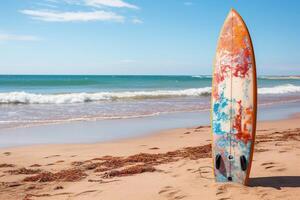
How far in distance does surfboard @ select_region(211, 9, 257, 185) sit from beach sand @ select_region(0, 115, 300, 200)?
0.78 ft

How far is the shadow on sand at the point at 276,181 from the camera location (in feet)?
14.0

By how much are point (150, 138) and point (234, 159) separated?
4.06m

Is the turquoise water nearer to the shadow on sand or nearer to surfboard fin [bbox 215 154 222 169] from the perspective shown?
surfboard fin [bbox 215 154 222 169]

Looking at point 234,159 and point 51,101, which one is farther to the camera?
point 51,101

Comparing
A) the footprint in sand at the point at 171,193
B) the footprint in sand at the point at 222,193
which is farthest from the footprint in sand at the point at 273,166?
the footprint in sand at the point at 171,193

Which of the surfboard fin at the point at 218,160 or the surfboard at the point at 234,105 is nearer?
the surfboard at the point at 234,105

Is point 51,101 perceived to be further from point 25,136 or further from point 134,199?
point 134,199

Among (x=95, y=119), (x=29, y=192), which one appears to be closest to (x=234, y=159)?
(x=29, y=192)

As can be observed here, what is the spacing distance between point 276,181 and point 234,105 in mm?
1034

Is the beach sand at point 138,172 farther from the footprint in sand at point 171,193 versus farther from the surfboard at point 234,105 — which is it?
the surfboard at point 234,105

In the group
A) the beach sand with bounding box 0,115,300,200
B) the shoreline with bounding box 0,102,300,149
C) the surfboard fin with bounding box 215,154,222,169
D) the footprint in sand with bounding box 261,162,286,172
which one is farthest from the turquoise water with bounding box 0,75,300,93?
the surfboard fin with bounding box 215,154,222,169

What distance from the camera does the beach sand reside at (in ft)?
13.8

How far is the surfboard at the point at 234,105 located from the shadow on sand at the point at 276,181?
0.59ft

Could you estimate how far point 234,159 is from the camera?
4.56 meters
